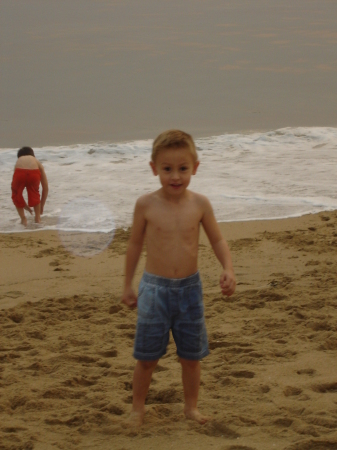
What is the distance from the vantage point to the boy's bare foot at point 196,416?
2.73 meters

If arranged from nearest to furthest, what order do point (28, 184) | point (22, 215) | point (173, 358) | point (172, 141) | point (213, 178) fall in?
point (172, 141)
point (173, 358)
point (22, 215)
point (28, 184)
point (213, 178)

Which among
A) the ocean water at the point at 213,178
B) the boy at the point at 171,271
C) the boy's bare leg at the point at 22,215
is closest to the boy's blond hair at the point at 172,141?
the boy at the point at 171,271

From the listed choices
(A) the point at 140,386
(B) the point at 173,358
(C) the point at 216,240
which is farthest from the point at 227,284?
(B) the point at 173,358

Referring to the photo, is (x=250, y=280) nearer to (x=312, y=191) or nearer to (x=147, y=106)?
(x=312, y=191)

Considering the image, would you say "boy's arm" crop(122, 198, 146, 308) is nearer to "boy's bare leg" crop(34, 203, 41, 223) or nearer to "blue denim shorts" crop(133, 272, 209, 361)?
"blue denim shorts" crop(133, 272, 209, 361)

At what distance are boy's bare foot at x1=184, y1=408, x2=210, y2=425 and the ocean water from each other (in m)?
4.39

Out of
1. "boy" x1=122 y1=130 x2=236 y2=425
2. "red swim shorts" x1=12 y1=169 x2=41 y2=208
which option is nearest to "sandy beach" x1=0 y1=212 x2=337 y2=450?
"boy" x1=122 y1=130 x2=236 y2=425

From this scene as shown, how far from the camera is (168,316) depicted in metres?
2.71

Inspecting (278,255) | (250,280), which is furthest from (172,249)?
(278,255)

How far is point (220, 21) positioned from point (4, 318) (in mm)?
33320

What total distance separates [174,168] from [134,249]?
17.2 inches

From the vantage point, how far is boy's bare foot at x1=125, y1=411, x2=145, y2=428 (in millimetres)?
2707

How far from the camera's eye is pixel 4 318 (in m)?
4.31

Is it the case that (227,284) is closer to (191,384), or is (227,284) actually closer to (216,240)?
(216,240)
